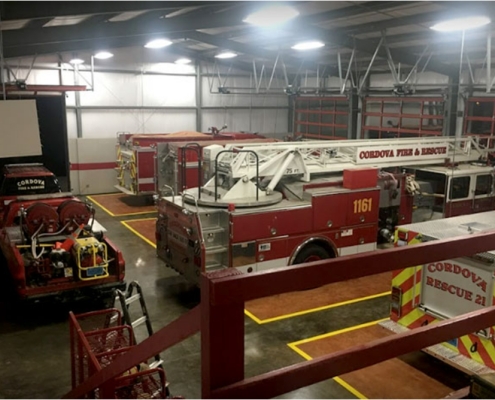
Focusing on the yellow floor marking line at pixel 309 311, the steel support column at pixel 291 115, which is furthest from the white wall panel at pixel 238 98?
the yellow floor marking line at pixel 309 311

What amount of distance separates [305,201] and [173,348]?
12.7ft

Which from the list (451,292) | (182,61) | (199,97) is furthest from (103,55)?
(451,292)

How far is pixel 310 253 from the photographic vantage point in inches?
399

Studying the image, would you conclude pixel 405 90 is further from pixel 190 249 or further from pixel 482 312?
pixel 482 312

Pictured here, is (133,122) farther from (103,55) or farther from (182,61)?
(182,61)

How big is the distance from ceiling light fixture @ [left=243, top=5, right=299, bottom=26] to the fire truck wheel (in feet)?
13.9

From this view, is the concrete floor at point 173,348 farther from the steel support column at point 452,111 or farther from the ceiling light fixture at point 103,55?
the ceiling light fixture at point 103,55

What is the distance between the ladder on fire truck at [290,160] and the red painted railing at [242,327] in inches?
265

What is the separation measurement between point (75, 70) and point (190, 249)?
14.8m

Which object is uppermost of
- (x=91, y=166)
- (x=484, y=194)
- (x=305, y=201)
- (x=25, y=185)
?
(x=25, y=185)

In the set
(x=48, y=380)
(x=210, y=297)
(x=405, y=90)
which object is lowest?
(x=48, y=380)

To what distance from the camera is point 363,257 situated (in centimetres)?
215

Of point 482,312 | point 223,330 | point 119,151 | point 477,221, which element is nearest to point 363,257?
point 223,330

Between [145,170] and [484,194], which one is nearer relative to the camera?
[484,194]
